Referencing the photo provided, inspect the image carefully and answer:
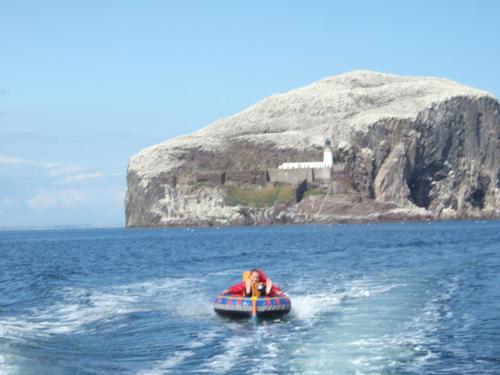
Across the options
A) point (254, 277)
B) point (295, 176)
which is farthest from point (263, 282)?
point (295, 176)

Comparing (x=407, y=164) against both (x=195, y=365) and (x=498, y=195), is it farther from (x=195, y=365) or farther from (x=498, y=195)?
(x=195, y=365)

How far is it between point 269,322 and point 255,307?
77 cm

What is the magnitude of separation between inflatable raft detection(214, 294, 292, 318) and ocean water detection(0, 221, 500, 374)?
0.45 metres

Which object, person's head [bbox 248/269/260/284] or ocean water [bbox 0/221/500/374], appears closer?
ocean water [bbox 0/221/500/374]

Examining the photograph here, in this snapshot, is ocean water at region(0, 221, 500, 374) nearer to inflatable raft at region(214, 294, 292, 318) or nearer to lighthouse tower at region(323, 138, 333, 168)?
inflatable raft at region(214, 294, 292, 318)

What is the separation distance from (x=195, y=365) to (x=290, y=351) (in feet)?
10.7

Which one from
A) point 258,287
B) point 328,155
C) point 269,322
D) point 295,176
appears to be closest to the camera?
point 269,322

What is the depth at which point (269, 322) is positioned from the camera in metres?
35.9

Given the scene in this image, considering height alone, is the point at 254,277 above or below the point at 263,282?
above

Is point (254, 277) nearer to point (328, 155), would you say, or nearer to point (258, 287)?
point (258, 287)

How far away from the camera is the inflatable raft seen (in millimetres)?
36219

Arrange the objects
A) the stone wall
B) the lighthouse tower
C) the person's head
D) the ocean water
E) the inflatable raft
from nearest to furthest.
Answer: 1. the ocean water
2. the inflatable raft
3. the person's head
4. the stone wall
5. the lighthouse tower

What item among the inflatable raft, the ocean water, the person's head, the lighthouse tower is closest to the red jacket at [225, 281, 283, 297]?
the inflatable raft

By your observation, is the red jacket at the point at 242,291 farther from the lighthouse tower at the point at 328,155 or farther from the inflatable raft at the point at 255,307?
the lighthouse tower at the point at 328,155
